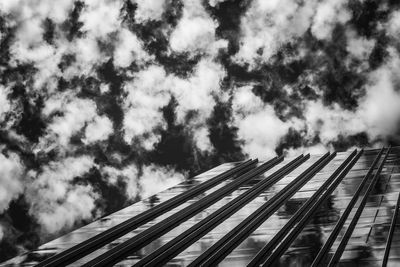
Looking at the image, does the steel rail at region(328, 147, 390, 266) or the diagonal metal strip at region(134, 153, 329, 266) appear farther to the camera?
the diagonal metal strip at region(134, 153, 329, 266)

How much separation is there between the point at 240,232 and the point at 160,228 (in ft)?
19.8

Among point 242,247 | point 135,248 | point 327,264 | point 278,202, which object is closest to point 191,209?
point 278,202

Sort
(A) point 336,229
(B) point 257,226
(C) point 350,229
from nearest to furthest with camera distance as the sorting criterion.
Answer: (C) point 350,229 → (A) point 336,229 → (B) point 257,226

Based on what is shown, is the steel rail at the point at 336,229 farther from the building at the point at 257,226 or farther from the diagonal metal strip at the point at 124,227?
the diagonal metal strip at the point at 124,227

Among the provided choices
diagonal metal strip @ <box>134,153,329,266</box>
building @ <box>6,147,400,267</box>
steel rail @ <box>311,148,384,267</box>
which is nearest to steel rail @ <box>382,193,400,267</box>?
building @ <box>6,147,400,267</box>

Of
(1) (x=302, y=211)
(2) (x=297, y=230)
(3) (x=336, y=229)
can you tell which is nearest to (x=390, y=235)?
(3) (x=336, y=229)

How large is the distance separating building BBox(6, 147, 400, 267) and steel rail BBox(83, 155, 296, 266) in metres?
0.06

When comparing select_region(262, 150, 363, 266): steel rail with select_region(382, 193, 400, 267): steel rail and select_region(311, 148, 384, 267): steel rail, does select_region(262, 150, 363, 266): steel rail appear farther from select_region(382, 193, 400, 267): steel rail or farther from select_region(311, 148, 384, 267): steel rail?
select_region(382, 193, 400, 267): steel rail

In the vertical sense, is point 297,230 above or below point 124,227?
below

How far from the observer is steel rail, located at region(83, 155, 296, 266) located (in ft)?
87.1

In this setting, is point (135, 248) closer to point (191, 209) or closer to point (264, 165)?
point (191, 209)

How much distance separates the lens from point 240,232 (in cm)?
2852

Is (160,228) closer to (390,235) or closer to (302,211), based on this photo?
(302,211)

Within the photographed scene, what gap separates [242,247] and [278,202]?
10.7 metres
